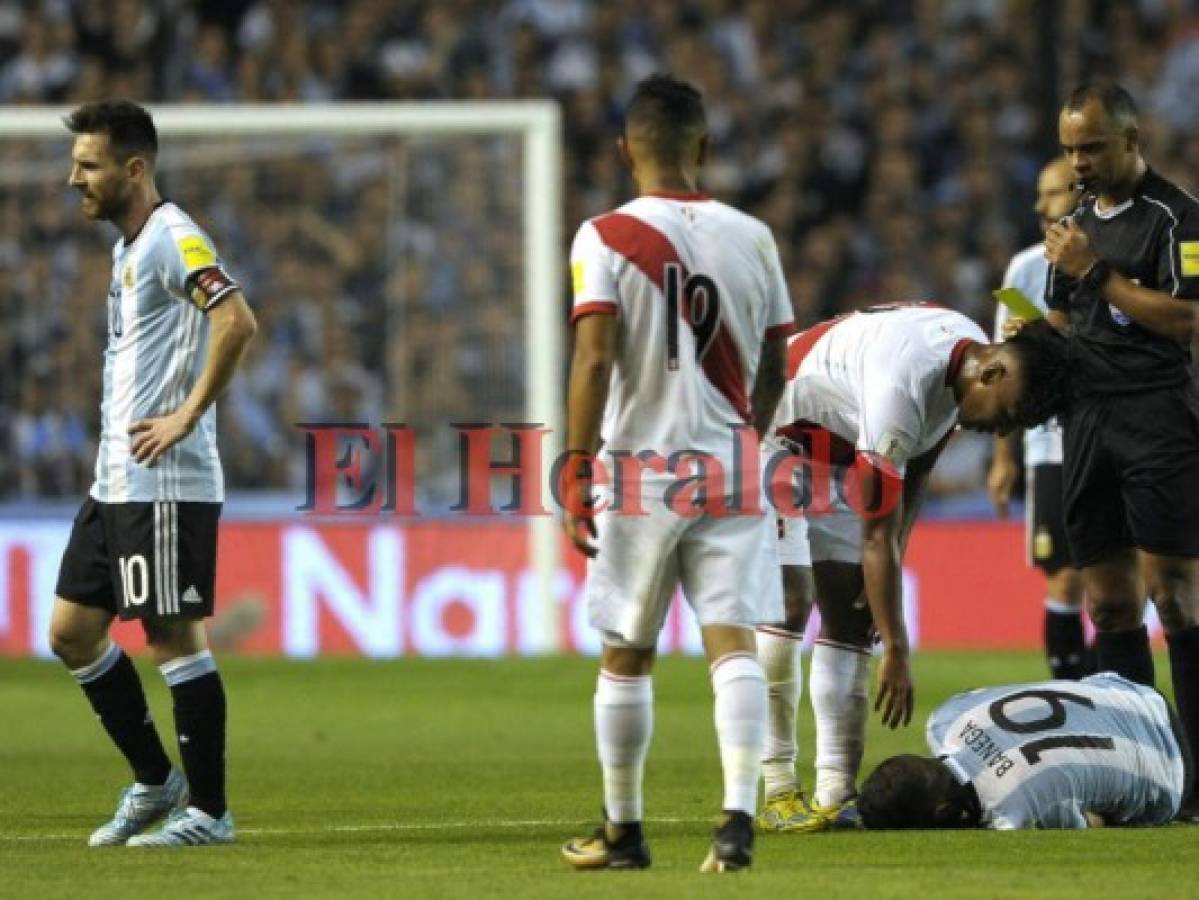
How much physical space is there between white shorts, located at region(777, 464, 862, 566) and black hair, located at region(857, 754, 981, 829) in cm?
67

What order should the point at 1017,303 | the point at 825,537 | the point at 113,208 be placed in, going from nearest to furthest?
the point at 113,208, the point at 825,537, the point at 1017,303

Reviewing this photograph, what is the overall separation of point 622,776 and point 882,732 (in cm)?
476

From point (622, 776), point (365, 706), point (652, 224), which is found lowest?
point (365, 706)

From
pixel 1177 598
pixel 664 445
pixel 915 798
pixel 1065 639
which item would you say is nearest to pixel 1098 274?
pixel 1177 598

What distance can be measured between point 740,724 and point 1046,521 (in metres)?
5.11

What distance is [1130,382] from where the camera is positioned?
325 inches

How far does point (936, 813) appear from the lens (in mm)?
7891

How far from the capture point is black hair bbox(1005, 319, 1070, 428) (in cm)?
741

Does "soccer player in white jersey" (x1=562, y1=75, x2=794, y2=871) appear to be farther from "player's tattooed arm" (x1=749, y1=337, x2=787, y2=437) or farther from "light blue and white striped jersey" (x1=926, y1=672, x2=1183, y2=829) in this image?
"light blue and white striped jersey" (x1=926, y1=672, x2=1183, y2=829)

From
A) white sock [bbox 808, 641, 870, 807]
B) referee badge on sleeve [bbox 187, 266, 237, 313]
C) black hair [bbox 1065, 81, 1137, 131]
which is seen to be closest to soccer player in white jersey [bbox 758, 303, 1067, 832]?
white sock [bbox 808, 641, 870, 807]

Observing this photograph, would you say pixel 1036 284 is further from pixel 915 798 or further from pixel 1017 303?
pixel 915 798

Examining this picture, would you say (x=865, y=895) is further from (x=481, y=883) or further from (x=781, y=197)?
(x=781, y=197)

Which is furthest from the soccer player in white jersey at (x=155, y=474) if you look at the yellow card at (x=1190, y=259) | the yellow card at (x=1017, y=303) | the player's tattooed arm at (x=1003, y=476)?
the player's tattooed arm at (x=1003, y=476)

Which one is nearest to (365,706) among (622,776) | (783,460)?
(783,460)
